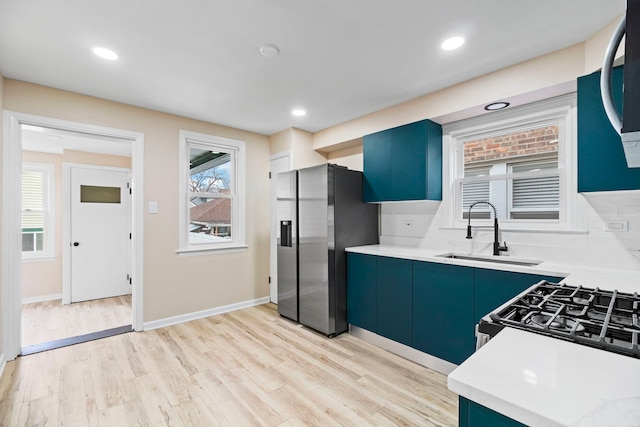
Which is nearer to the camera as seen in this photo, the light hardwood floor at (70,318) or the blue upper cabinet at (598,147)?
the blue upper cabinet at (598,147)

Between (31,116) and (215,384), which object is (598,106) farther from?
(31,116)

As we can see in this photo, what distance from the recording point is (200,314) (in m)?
3.61

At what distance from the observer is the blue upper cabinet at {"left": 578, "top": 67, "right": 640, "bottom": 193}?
1742 mm

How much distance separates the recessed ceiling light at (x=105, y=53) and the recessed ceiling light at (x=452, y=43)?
2384 millimetres

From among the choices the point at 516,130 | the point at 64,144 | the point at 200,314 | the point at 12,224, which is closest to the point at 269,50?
the point at 516,130

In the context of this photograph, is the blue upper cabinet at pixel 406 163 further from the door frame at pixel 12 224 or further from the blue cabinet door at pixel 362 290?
the door frame at pixel 12 224

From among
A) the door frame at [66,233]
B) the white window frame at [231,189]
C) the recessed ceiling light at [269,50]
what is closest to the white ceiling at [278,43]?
the recessed ceiling light at [269,50]

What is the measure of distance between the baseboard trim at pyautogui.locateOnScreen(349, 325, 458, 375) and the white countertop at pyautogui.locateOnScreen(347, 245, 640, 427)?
1.80m

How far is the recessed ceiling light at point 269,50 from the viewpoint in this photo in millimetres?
2098

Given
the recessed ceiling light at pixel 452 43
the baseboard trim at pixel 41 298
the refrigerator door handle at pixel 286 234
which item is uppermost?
the recessed ceiling light at pixel 452 43

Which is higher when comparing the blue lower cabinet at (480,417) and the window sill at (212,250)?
the blue lower cabinet at (480,417)

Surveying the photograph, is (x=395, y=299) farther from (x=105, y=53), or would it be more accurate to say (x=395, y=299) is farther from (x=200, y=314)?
Answer: (x=105, y=53)

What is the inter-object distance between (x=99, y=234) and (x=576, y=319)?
18.0 feet

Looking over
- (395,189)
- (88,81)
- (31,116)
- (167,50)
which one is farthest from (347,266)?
(31,116)
